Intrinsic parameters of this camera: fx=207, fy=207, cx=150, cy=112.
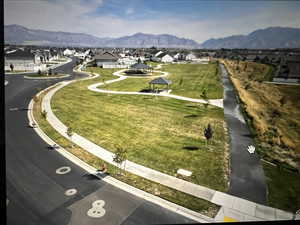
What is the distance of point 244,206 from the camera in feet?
33.1

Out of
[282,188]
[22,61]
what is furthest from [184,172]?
[22,61]

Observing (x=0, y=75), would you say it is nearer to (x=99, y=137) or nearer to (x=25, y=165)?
(x=25, y=165)

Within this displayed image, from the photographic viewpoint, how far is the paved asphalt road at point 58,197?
29.9 feet

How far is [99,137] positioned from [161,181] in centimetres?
797

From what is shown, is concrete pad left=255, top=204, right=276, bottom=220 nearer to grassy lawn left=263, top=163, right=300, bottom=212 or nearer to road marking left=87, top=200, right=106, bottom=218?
grassy lawn left=263, top=163, right=300, bottom=212

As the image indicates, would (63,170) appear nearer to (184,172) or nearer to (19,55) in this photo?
(184,172)

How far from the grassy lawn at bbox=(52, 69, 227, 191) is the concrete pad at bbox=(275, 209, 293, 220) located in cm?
258

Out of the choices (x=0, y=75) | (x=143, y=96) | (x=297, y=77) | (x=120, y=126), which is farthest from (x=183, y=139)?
(x=297, y=77)

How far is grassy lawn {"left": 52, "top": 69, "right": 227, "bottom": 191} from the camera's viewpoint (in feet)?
45.7

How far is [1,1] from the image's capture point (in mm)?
5527

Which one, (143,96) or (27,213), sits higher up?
(143,96)

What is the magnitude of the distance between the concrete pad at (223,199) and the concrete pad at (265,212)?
3.78 feet

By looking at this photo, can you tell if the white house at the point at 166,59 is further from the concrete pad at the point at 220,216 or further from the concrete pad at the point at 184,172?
the concrete pad at the point at 220,216

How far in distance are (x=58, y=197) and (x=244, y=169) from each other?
11.3 metres
